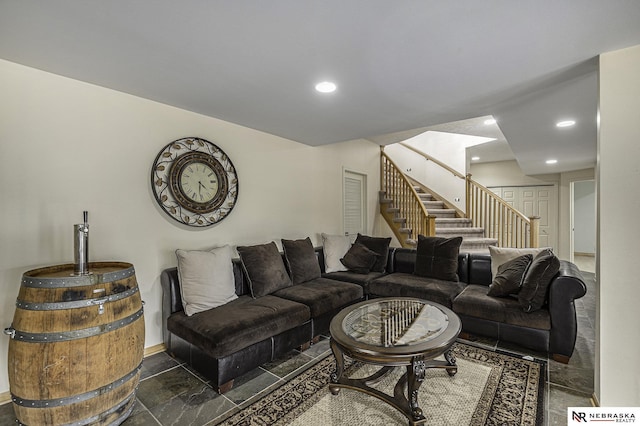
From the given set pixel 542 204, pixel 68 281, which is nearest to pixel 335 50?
pixel 68 281

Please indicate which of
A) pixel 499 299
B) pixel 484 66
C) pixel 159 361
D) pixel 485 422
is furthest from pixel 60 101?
pixel 499 299

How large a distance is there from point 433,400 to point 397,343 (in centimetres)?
53

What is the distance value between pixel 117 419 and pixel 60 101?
86.8 inches

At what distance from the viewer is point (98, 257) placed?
2357 millimetres

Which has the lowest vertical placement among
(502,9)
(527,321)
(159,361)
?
(159,361)

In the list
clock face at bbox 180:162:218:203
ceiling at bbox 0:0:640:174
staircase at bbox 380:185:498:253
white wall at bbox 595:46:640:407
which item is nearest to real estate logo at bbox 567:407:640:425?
white wall at bbox 595:46:640:407

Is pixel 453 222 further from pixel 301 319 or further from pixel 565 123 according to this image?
pixel 301 319

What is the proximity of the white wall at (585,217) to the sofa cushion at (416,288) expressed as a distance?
713cm

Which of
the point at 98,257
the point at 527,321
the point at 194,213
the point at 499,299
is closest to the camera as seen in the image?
the point at 98,257

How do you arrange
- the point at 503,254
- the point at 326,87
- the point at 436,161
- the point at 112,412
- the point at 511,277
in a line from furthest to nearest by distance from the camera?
the point at 436,161
the point at 503,254
the point at 511,277
the point at 326,87
the point at 112,412

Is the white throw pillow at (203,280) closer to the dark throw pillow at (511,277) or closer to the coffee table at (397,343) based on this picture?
the coffee table at (397,343)

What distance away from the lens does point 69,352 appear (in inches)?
59.2

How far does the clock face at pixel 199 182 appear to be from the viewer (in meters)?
2.88

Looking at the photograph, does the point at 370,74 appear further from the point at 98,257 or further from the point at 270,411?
the point at 98,257
